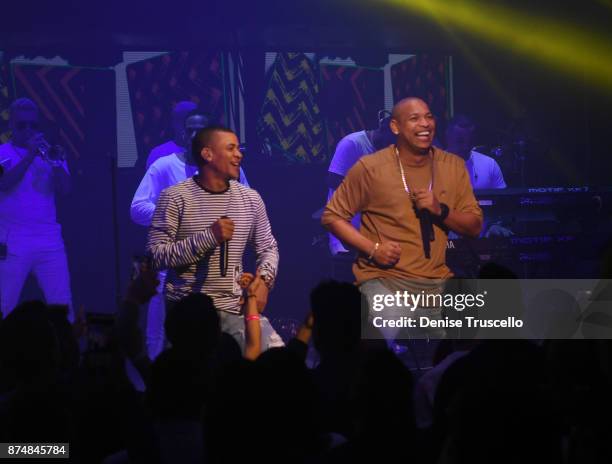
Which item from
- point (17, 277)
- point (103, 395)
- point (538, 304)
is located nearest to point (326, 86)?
point (17, 277)

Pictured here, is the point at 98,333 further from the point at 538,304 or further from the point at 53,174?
the point at 53,174

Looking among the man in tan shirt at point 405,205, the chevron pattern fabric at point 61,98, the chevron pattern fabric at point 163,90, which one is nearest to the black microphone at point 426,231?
the man in tan shirt at point 405,205

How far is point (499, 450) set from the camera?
2219 mm

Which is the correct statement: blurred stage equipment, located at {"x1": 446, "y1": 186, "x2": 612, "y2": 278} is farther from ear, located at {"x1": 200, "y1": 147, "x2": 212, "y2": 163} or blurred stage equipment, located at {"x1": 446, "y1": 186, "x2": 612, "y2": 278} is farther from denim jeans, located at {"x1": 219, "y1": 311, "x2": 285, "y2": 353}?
ear, located at {"x1": 200, "y1": 147, "x2": 212, "y2": 163}

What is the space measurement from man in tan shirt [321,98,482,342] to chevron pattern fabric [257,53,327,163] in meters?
4.80

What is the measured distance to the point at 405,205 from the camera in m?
5.52

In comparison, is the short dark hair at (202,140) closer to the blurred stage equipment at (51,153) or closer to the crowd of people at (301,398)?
the crowd of people at (301,398)

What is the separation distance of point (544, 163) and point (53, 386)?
8881 millimetres

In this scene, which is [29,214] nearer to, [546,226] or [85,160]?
[85,160]

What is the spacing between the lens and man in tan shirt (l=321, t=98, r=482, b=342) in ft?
17.9

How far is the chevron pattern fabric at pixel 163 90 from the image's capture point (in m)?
10.2

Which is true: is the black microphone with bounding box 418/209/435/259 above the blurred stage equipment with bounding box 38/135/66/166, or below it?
below

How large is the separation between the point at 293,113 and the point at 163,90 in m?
1.58

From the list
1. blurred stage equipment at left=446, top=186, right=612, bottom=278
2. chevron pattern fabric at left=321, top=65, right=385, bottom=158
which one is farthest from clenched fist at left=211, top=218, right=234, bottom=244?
chevron pattern fabric at left=321, top=65, right=385, bottom=158
